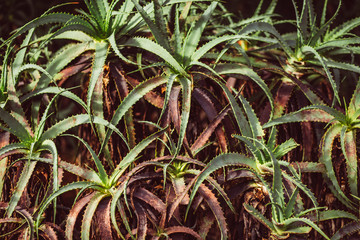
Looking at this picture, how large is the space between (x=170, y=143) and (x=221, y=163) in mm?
92

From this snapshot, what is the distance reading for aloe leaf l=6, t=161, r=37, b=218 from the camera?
64 centimetres

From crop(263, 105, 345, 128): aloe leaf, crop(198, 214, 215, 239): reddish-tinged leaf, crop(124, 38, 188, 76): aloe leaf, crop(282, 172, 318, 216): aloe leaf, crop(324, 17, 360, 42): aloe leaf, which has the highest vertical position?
crop(324, 17, 360, 42): aloe leaf

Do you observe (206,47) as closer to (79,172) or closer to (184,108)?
(184,108)

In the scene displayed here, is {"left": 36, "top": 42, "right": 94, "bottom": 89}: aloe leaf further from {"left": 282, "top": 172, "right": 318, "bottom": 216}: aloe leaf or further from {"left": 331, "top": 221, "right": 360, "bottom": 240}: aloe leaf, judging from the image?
{"left": 331, "top": 221, "right": 360, "bottom": 240}: aloe leaf

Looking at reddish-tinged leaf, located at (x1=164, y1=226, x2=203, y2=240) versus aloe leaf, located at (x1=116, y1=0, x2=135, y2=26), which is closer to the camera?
reddish-tinged leaf, located at (x1=164, y1=226, x2=203, y2=240)

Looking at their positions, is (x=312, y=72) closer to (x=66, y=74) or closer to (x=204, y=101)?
(x=204, y=101)

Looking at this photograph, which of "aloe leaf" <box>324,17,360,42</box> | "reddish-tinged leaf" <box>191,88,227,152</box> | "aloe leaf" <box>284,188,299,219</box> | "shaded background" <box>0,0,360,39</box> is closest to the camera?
"aloe leaf" <box>284,188,299,219</box>

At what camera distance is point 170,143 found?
640 millimetres

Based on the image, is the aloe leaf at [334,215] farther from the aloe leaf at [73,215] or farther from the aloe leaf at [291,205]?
the aloe leaf at [73,215]

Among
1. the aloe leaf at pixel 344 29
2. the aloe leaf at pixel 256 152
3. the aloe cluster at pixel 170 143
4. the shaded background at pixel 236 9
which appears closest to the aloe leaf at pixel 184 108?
the aloe cluster at pixel 170 143

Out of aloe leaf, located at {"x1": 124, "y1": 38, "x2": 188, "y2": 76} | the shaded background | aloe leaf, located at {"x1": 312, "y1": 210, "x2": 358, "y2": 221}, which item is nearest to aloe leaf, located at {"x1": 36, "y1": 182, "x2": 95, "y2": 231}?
aloe leaf, located at {"x1": 124, "y1": 38, "x2": 188, "y2": 76}

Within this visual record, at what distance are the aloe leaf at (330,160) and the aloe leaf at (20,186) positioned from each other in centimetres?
48

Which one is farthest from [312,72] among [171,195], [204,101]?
[171,195]

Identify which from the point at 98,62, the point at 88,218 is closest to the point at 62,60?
the point at 98,62
